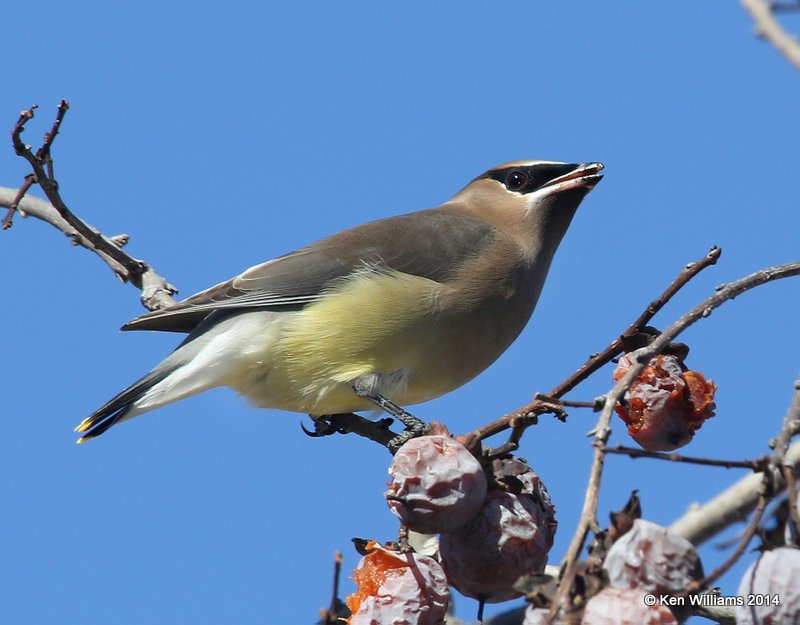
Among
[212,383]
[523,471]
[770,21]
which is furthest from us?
[212,383]

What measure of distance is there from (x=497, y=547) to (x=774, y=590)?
826mm

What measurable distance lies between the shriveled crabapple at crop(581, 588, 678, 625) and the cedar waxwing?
250cm

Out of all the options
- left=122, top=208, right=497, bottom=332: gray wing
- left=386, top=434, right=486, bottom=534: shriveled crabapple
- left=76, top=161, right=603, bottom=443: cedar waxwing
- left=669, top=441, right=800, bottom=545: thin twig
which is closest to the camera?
left=386, top=434, right=486, bottom=534: shriveled crabapple

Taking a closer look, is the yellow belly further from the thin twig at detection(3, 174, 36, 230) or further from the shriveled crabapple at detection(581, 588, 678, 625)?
the shriveled crabapple at detection(581, 588, 678, 625)

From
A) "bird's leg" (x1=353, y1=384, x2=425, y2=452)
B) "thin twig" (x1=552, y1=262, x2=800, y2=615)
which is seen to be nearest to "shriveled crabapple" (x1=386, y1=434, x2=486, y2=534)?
"thin twig" (x1=552, y1=262, x2=800, y2=615)

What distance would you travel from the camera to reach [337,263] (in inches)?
193

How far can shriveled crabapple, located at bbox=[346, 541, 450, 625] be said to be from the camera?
2.46m

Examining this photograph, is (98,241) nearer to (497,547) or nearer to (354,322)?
(354,322)

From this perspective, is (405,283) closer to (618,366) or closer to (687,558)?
(618,366)

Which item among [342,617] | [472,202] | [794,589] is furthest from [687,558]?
[472,202]

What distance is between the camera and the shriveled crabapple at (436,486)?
2609 mm

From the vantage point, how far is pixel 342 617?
2.70 meters

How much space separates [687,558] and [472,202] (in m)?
3.74

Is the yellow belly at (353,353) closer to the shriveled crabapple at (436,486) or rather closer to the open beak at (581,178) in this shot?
the open beak at (581,178)
